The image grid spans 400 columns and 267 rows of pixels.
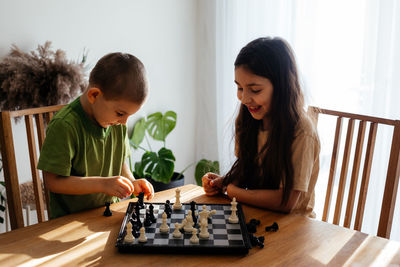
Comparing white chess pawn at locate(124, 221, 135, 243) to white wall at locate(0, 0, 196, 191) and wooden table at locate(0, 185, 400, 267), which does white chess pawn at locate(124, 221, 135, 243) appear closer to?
wooden table at locate(0, 185, 400, 267)

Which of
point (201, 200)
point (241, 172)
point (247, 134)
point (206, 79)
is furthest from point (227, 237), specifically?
point (206, 79)

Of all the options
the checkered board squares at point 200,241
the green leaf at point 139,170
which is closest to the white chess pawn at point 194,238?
the checkered board squares at point 200,241

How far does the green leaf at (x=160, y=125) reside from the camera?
3.26m

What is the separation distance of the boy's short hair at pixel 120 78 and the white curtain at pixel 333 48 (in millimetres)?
620

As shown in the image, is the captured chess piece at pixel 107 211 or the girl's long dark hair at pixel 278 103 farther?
the girl's long dark hair at pixel 278 103

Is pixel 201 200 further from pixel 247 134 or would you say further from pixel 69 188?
pixel 69 188

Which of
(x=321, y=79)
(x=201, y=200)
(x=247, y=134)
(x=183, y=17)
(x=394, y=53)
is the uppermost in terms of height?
(x=183, y=17)

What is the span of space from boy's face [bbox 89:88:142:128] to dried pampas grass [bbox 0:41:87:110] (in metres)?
0.90

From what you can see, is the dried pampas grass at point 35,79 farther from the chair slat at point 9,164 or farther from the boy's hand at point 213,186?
the boy's hand at point 213,186

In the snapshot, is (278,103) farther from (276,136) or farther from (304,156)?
(304,156)

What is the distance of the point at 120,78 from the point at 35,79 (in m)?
1.09

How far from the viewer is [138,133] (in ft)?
10.5

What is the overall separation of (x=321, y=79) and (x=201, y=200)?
4.91ft

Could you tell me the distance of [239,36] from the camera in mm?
3156
